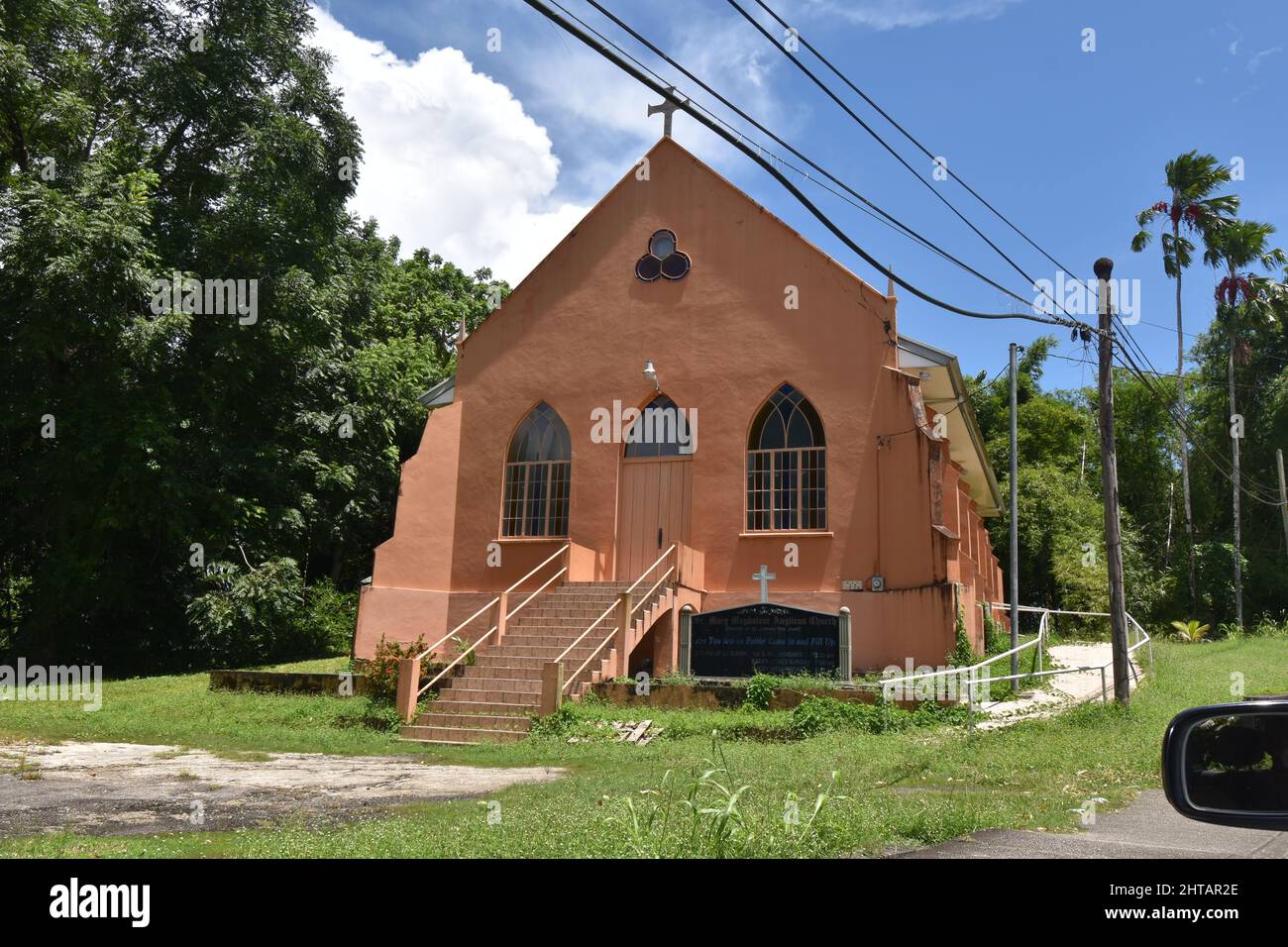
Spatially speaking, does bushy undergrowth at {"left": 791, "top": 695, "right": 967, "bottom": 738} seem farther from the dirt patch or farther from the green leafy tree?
the green leafy tree

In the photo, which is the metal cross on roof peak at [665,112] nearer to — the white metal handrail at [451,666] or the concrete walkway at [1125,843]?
the white metal handrail at [451,666]

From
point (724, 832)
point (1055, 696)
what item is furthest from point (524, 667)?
point (724, 832)

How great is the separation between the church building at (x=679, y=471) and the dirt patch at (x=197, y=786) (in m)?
4.31

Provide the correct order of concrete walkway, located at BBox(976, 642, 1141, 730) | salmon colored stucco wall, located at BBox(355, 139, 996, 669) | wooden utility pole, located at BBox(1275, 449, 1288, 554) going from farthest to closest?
wooden utility pole, located at BBox(1275, 449, 1288, 554), salmon colored stucco wall, located at BBox(355, 139, 996, 669), concrete walkway, located at BBox(976, 642, 1141, 730)

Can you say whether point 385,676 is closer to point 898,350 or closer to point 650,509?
point 650,509

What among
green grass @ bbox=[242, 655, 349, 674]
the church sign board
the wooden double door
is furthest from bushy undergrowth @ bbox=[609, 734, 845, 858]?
green grass @ bbox=[242, 655, 349, 674]

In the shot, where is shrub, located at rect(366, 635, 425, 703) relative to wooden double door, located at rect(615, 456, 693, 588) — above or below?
below

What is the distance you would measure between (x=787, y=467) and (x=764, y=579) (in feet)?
7.65

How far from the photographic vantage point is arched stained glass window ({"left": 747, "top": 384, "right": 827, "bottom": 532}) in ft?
62.9

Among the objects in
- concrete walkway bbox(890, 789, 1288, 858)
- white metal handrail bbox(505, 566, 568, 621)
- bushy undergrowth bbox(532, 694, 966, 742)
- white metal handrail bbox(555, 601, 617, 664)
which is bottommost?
bushy undergrowth bbox(532, 694, 966, 742)

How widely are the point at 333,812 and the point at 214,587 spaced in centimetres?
1704

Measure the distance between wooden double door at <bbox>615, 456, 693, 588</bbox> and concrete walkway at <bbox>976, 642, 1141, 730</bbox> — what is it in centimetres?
676

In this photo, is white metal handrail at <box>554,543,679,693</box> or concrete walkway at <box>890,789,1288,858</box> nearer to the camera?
concrete walkway at <box>890,789,1288,858</box>

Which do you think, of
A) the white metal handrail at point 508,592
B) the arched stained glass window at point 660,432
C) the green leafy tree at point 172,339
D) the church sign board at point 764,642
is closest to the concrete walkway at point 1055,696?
the church sign board at point 764,642
